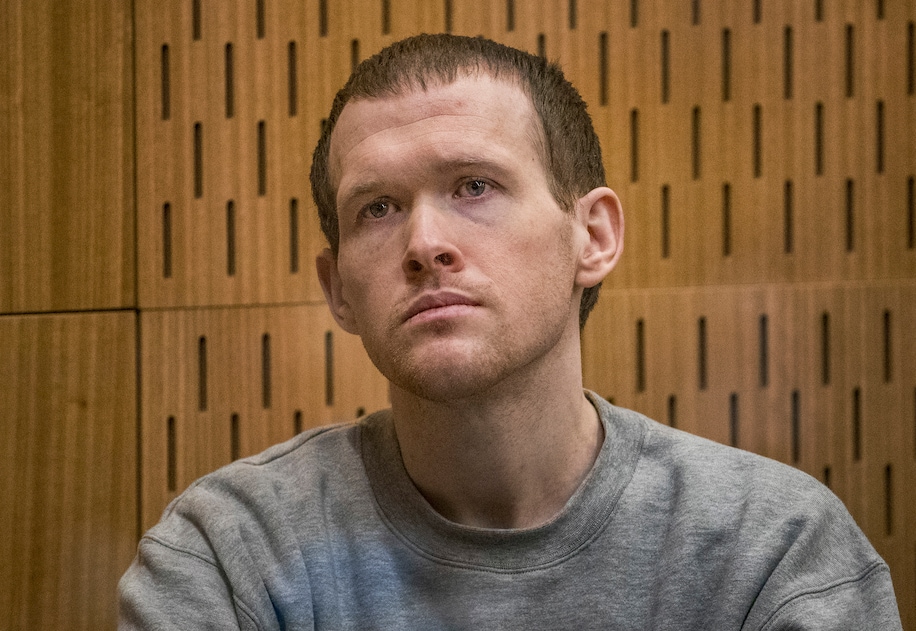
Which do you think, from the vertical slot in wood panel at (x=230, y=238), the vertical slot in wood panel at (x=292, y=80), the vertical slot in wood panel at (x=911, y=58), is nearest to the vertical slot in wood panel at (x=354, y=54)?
the vertical slot in wood panel at (x=292, y=80)

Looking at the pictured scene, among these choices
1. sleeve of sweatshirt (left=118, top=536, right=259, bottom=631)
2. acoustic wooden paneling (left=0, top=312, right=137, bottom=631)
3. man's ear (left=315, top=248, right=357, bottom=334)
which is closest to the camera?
sleeve of sweatshirt (left=118, top=536, right=259, bottom=631)

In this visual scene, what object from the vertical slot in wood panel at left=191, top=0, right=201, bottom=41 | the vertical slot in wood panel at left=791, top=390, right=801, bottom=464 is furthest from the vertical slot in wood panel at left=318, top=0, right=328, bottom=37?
the vertical slot in wood panel at left=791, top=390, right=801, bottom=464

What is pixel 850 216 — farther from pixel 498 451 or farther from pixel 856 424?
pixel 498 451

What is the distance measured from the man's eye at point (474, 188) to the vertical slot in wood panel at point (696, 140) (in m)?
0.66

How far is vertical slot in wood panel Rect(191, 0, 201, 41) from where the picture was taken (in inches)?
66.9

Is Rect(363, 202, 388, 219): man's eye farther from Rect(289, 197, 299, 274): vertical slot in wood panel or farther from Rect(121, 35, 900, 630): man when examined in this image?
Rect(289, 197, 299, 274): vertical slot in wood panel

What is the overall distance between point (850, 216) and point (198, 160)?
1255 mm

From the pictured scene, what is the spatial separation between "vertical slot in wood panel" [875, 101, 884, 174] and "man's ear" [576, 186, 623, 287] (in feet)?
2.15

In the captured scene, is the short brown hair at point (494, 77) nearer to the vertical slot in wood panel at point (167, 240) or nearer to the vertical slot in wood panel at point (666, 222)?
the vertical slot in wood panel at point (666, 222)

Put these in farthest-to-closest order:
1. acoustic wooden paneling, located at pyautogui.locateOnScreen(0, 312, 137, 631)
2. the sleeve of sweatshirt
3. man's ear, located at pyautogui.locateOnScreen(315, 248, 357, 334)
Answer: acoustic wooden paneling, located at pyautogui.locateOnScreen(0, 312, 137, 631)
man's ear, located at pyautogui.locateOnScreen(315, 248, 357, 334)
the sleeve of sweatshirt

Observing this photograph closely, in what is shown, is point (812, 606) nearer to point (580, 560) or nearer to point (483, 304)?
point (580, 560)

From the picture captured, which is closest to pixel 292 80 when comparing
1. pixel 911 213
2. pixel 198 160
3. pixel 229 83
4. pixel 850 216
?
pixel 229 83

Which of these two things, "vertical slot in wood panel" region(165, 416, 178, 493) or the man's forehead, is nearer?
the man's forehead

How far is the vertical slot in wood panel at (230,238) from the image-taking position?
170 centimetres
